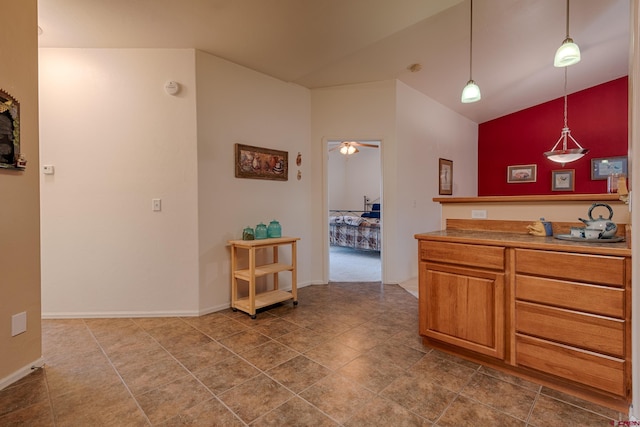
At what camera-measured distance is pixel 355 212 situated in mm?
8945

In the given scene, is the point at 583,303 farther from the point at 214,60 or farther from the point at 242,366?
the point at 214,60

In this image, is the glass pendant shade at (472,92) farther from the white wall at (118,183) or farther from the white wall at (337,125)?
the white wall at (118,183)

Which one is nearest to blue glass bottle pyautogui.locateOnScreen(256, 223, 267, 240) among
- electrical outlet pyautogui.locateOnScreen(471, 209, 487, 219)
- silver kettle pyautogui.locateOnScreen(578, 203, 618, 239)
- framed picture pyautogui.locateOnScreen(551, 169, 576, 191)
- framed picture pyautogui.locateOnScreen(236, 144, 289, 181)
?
framed picture pyautogui.locateOnScreen(236, 144, 289, 181)

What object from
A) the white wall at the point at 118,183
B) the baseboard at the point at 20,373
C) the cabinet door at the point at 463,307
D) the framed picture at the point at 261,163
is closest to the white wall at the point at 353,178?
the framed picture at the point at 261,163

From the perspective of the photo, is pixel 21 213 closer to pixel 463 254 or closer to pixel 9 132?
pixel 9 132

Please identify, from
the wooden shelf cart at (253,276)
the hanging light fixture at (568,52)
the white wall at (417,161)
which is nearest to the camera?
the hanging light fixture at (568,52)

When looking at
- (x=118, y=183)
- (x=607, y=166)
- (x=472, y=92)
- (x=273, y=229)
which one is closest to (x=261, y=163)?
(x=273, y=229)

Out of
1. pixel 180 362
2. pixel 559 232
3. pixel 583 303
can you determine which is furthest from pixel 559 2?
pixel 180 362

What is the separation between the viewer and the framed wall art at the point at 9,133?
1.84m

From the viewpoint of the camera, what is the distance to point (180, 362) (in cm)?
213

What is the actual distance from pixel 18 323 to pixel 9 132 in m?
1.21

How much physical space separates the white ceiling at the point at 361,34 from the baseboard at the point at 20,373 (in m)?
2.52

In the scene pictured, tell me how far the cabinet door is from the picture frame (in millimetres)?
5173

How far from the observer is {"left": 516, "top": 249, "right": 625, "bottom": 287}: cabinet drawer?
157 centimetres
